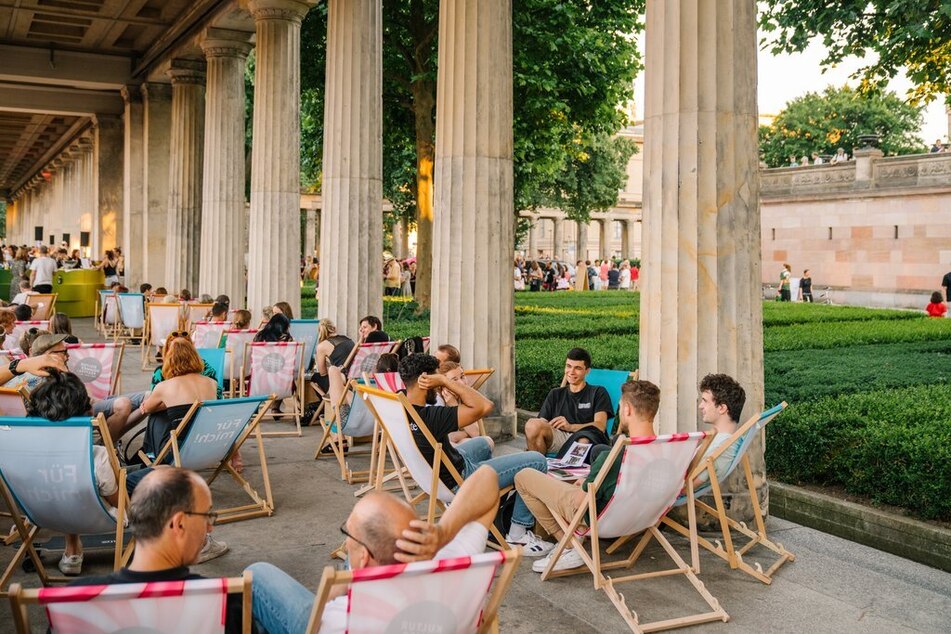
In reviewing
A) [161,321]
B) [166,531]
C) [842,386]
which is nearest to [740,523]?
[166,531]

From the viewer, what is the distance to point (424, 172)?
842 inches

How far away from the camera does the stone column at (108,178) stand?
31625 millimetres

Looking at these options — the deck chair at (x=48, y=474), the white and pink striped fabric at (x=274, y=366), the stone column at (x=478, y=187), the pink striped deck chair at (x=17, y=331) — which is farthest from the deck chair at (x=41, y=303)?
the deck chair at (x=48, y=474)

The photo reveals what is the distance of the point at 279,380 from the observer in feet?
33.3

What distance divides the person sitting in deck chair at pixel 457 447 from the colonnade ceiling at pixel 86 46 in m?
13.7

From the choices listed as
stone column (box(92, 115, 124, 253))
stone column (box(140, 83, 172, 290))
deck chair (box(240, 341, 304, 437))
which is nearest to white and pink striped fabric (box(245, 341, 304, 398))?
deck chair (box(240, 341, 304, 437))

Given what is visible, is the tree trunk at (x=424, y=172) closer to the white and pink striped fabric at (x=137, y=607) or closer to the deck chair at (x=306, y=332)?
the deck chair at (x=306, y=332)

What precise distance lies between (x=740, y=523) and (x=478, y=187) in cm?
443

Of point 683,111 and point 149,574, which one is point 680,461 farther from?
point 149,574

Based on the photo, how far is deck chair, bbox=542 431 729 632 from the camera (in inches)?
195

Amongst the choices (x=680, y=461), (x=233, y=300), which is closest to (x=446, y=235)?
(x=680, y=461)

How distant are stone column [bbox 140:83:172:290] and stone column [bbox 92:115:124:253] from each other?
538 centimetres

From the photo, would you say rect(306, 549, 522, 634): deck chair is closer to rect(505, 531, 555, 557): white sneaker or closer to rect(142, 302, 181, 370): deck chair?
rect(505, 531, 555, 557): white sneaker

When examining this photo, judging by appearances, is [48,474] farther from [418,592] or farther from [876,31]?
[876,31]
